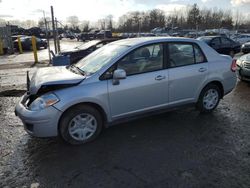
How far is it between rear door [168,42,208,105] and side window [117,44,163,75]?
229mm

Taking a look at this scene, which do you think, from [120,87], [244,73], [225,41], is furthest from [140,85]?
[225,41]

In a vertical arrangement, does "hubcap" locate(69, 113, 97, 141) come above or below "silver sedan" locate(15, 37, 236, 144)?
below

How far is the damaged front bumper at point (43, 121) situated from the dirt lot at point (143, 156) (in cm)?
35

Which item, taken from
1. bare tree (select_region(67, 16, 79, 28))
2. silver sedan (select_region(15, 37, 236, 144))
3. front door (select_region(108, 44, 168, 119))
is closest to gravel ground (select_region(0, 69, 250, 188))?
silver sedan (select_region(15, 37, 236, 144))

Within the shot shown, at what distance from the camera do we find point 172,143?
3.89 metres

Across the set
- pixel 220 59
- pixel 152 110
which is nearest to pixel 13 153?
pixel 152 110

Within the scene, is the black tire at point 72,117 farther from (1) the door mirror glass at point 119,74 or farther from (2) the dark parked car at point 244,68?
(2) the dark parked car at point 244,68

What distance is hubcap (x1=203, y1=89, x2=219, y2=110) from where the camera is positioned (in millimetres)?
5027

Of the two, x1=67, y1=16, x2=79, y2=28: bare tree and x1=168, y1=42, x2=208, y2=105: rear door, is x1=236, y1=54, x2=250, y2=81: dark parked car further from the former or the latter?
x1=67, y1=16, x2=79, y2=28: bare tree

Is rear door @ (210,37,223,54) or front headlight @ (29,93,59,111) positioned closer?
front headlight @ (29,93,59,111)

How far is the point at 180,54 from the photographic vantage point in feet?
15.0

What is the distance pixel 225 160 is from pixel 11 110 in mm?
4819

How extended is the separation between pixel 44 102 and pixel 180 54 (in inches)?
105

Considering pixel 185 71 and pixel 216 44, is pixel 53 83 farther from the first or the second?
Answer: pixel 216 44
